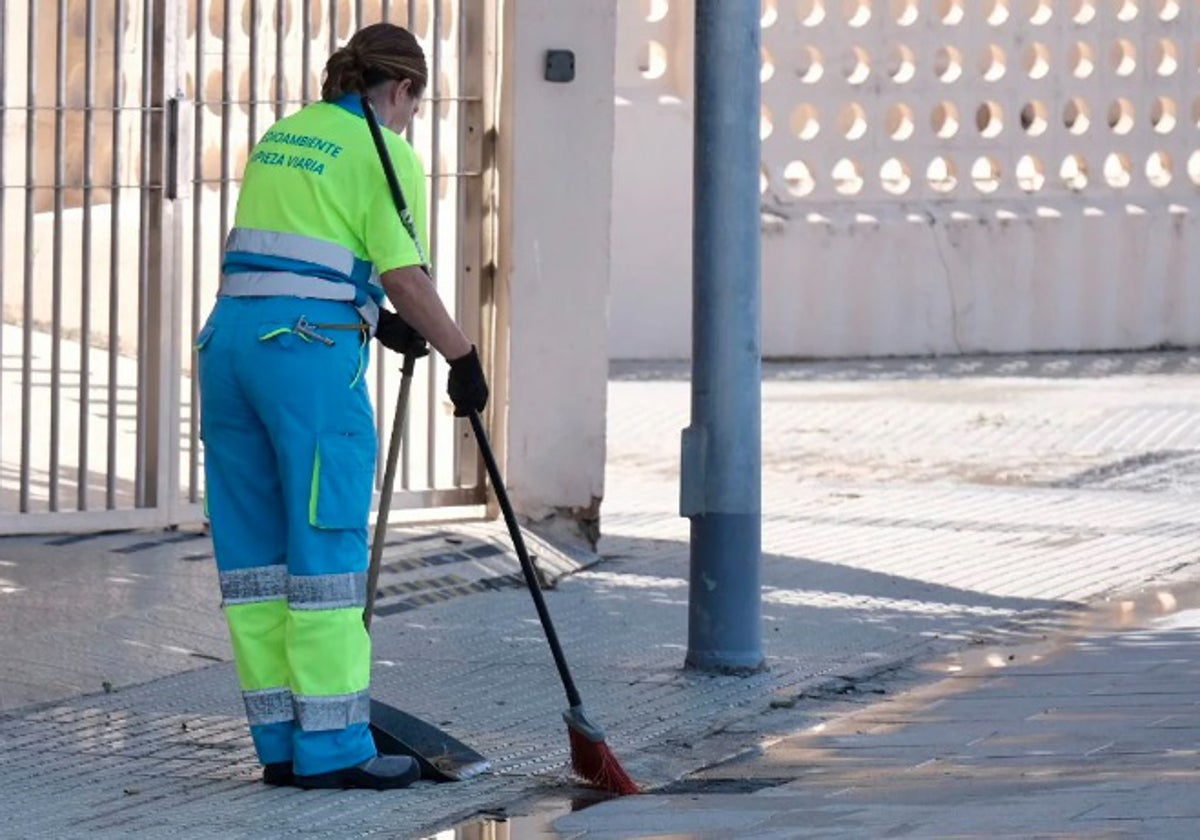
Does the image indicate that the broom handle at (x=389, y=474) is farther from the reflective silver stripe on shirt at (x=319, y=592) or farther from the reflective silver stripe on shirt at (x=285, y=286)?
the reflective silver stripe on shirt at (x=285, y=286)

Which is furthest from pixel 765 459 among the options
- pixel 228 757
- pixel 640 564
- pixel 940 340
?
pixel 228 757

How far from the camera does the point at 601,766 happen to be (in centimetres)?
669

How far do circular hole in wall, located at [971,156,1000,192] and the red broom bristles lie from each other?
12.0 metres

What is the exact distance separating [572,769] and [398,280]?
4.15 ft

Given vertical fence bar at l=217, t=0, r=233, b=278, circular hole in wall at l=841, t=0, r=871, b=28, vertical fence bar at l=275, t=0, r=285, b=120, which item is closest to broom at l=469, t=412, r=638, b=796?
vertical fence bar at l=217, t=0, r=233, b=278

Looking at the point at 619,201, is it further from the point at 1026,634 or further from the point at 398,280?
the point at 398,280

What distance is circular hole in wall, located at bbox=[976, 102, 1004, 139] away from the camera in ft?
59.7

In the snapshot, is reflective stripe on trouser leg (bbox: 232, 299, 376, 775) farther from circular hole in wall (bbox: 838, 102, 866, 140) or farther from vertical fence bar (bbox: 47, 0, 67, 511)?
circular hole in wall (bbox: 838, 102, 866, 140)

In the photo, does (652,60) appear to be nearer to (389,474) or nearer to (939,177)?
(939,177)

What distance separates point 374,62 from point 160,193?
3.76 m

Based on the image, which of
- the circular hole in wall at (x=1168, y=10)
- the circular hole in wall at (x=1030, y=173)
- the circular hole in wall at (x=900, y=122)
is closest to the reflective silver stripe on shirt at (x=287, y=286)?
the circular hole in wall at (x=900, y=122)

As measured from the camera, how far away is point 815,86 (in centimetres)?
1781

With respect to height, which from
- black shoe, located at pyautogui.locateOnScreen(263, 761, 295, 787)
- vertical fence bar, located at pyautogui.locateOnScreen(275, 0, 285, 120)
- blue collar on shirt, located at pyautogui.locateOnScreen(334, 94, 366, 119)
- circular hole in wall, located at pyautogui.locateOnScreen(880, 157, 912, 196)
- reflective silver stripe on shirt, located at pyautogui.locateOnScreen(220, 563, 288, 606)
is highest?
vertical fence bar, located at pyautogui.locateOnScreen(275, 0, 285, 120)

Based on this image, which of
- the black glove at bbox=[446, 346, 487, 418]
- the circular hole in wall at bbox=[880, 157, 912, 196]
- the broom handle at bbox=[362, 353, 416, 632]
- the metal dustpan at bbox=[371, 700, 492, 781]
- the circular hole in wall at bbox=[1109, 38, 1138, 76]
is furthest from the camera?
the circular hole in wall at bbox=[1109, 38, 1138, 76]
